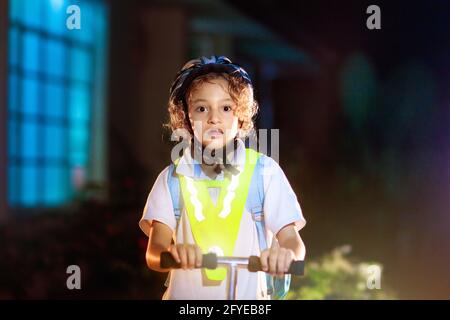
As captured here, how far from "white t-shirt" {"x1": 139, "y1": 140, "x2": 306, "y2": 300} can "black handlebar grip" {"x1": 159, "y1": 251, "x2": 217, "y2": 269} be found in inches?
7.7

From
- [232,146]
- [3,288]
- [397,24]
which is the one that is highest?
[397,24]

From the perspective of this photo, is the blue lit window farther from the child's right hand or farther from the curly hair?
the child's right hand

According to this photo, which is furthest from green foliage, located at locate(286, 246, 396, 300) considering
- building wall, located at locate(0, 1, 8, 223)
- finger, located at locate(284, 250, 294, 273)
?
building wall, located at locate(0, 1, 8, 223)

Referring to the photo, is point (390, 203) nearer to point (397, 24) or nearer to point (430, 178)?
point (430, 178)

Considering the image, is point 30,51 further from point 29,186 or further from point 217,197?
point 217,197

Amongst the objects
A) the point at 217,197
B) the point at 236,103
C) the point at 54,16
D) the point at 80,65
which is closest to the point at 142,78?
the point at 80,65

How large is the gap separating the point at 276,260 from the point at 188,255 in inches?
10.7

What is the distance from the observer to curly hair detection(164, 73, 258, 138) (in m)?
2.82

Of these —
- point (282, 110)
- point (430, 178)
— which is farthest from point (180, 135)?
point (282, 110)

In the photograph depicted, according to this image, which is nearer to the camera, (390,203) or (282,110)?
(390,203)

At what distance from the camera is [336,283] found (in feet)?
16.2

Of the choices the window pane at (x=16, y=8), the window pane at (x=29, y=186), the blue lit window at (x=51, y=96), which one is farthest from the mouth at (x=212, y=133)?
the window pane at (x=29, y=186)
